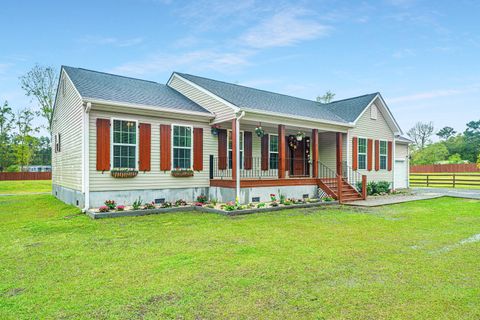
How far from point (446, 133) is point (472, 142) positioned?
16.0m

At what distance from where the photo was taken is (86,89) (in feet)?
32.8

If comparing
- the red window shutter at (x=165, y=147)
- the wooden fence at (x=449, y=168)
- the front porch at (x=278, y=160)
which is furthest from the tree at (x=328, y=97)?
the red window shutter at (x=165, y=147)

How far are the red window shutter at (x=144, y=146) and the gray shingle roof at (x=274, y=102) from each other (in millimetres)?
3089

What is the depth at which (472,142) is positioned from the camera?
55000 mm

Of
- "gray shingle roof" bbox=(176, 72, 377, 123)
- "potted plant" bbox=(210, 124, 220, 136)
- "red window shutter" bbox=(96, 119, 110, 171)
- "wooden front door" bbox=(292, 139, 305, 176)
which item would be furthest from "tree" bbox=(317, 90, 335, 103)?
"red window shutter" bbox=(96, 119, 110, 171)

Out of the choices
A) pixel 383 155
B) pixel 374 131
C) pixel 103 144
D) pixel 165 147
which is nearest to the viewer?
pixel 103 144

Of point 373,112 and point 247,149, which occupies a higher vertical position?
point 373,112

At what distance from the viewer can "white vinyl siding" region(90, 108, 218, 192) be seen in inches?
375

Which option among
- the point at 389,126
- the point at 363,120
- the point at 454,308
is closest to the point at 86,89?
the point at 454,308

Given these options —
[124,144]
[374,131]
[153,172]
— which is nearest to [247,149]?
[153,172]

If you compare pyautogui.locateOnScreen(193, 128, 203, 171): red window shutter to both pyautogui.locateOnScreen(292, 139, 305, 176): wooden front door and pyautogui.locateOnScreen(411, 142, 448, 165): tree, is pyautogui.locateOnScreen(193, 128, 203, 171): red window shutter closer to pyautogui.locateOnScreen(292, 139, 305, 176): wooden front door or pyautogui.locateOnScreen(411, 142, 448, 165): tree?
pyautogui.locateOnScreen(292, 139, 305, 176): wooden front door

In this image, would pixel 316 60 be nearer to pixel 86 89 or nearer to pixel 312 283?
pixel 86 89

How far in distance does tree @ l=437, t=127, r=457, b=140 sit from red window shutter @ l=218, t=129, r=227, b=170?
74.1 m

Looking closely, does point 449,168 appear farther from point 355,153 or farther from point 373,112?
point 355,153
